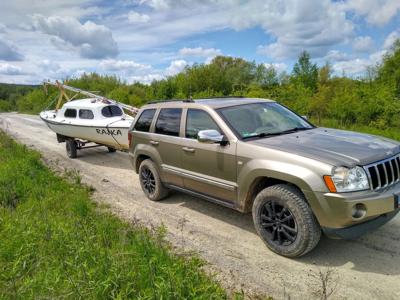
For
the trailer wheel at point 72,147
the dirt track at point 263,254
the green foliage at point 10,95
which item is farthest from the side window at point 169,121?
the green foliage at point 10,95

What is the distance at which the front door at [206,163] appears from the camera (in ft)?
15.1

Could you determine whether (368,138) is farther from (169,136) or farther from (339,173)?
(169,136)

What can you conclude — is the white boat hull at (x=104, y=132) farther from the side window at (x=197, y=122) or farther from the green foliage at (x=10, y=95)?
the green foliage at (x=10, y=95)

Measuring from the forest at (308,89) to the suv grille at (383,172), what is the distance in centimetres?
457

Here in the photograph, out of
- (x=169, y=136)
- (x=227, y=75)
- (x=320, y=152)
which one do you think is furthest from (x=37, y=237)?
(x=227, y=75)

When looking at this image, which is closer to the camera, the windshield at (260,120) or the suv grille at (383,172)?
the suv grille at (383,172)

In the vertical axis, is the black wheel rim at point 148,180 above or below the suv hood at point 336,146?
below

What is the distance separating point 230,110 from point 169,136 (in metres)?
1.22

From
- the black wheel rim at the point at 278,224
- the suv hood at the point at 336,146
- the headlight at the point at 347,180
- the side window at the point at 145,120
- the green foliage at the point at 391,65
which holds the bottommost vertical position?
the black wheel rim at the point at 278,224

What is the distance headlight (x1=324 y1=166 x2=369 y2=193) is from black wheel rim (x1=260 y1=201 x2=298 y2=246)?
2.18ft

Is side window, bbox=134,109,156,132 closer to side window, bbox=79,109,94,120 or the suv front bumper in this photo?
the suv front bumper

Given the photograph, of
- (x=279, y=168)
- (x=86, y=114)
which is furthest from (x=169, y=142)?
(x=86, y=114)

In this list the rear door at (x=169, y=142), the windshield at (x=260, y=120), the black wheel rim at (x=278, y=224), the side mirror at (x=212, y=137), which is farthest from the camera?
the rear door at (x=169, y=142)

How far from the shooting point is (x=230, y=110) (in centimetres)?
505
